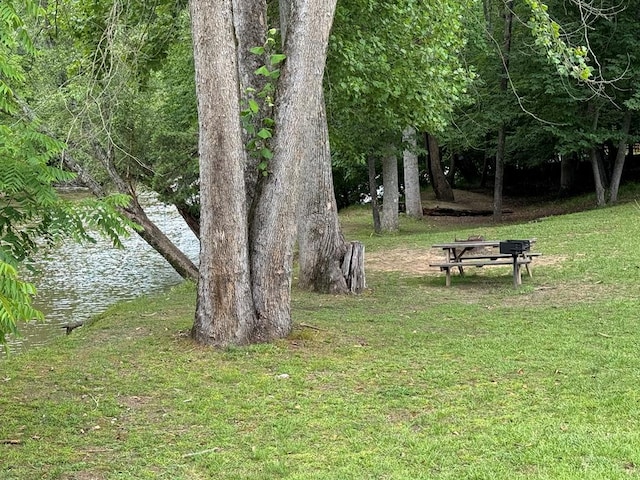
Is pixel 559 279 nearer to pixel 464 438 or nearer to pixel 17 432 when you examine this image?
pixel 464 438

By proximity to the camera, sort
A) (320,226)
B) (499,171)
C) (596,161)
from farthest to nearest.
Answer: (499,171), (596,161), (320,226)

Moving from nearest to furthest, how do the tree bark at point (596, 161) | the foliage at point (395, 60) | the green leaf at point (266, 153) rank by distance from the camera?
the green leaf at point (266, 153) → the foliage at point (395, 60) → the tree bark at point (596, 161)

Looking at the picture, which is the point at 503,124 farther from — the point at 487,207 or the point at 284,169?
the point at 284,169

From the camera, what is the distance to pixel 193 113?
55.0 feet

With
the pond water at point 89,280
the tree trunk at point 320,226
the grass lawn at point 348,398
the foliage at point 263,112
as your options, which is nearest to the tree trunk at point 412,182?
the pond water at point 89,280

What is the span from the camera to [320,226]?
11781 mm

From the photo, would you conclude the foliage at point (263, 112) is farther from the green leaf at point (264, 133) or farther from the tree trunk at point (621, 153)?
the tree trunk at point (621, 153)

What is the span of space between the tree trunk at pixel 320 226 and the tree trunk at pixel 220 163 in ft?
14.4

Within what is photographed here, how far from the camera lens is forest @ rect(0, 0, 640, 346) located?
19.4ft

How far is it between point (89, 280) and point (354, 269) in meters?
9.92

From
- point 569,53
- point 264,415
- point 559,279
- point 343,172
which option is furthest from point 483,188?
point 264,415

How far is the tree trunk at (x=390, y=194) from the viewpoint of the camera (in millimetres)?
22672

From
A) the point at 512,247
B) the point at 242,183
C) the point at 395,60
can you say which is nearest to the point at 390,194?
the point at 395,60

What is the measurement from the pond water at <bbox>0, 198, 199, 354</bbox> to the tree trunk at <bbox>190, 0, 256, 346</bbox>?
14.6 feet
